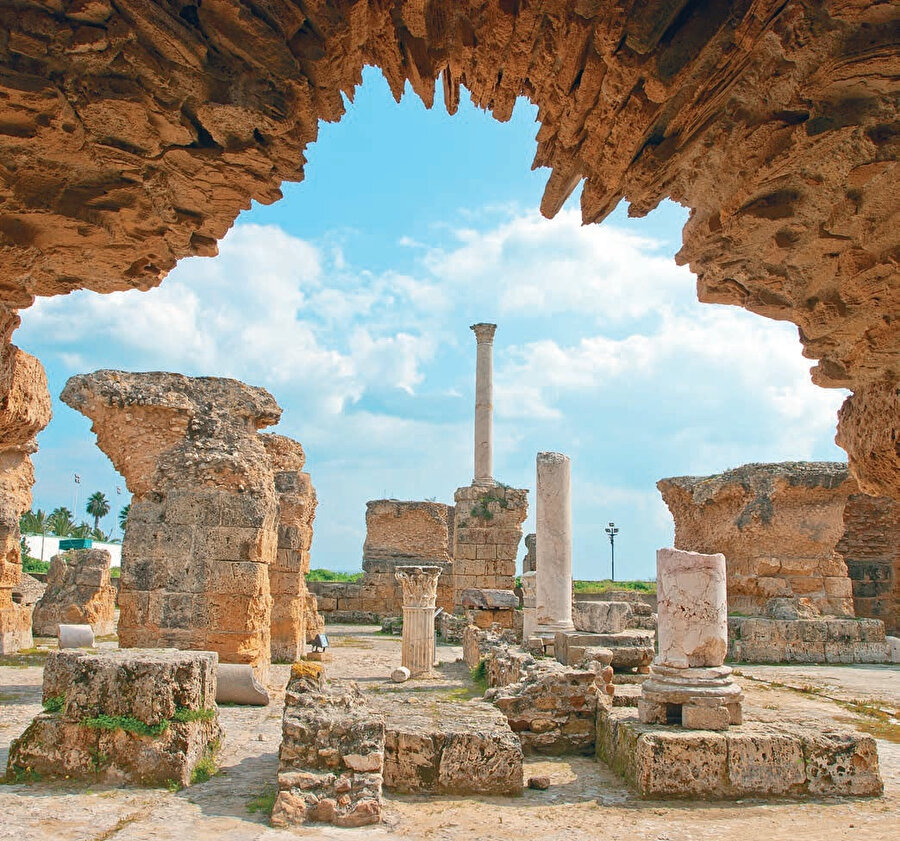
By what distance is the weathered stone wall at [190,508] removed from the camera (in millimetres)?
9477

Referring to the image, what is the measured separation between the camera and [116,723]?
5.80 metres

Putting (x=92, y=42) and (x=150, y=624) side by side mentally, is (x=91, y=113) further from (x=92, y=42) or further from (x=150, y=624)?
(x=150, y=624)

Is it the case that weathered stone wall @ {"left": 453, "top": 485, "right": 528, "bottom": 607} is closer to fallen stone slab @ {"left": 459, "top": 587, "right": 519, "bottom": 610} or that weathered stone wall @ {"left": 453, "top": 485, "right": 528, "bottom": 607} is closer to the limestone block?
fallen stone slab @ {"left": 459, "top": 587, "right": 519, "bottom": 610}

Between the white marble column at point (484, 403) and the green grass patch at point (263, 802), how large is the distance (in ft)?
54.3

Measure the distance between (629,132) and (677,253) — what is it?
72cm

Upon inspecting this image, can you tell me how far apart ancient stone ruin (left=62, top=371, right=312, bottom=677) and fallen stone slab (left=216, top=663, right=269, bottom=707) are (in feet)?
1.43

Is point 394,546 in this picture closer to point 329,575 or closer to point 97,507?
point 329,575

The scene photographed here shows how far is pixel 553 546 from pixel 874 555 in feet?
40.0

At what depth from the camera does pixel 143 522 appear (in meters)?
9.73

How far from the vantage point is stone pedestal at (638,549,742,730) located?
21.1 ft

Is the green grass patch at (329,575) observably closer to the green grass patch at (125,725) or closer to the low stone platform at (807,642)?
the low stone platform at (807,642)

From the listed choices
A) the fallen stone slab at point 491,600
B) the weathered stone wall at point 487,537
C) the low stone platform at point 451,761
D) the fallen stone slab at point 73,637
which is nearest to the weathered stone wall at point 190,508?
the fallen stone slab at point 73,637

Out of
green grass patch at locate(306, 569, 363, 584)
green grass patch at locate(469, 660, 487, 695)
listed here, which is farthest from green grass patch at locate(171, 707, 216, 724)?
green grass patch at locate(306, 569, 363, 584)

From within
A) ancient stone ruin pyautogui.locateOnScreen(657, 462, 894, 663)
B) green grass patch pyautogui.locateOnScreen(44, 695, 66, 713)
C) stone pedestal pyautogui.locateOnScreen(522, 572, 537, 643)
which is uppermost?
ancient stone ruin pyautogui.locateOnScreen(657, 462, 894, 663)
